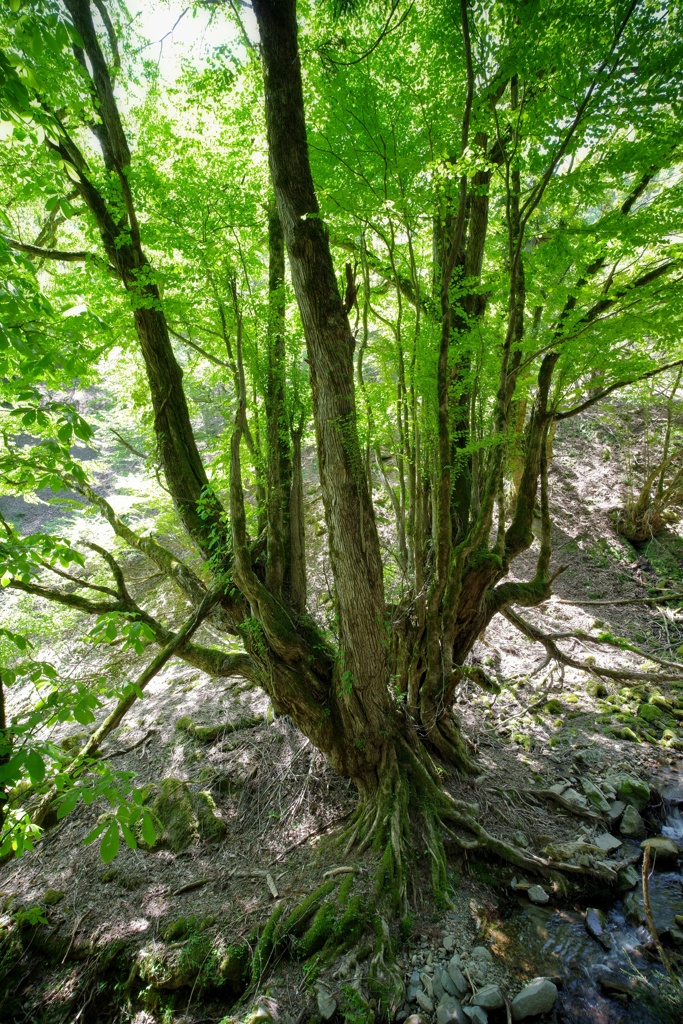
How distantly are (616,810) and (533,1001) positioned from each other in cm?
197

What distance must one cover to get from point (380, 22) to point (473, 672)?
5.56 metres

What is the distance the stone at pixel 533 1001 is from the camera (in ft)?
8.41

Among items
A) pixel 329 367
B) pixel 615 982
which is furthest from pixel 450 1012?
pixel 329 367

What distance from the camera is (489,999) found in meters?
2.58

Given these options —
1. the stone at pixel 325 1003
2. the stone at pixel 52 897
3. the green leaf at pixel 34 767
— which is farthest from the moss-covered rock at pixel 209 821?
the green leaf at pixel 34 767

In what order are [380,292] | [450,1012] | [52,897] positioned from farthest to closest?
[380,292], [52,897], [450,1012]

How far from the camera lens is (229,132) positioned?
400cm

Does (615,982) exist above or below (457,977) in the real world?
below

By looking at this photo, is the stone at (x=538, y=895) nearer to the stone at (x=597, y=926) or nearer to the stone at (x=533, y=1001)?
the stone at (x=597, y=926)

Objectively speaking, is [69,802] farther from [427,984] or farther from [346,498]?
[427,984]

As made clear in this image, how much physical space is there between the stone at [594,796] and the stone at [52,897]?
4540 millimetres

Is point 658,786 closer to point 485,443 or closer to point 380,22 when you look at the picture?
point 485,443

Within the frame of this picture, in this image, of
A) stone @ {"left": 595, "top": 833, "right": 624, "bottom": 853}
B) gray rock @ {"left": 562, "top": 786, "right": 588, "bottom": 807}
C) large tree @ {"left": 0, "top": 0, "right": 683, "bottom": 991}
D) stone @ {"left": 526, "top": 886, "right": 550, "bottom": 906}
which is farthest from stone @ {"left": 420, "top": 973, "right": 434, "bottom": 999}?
gray rock @ {"left": 562, "top": 786, "right": 588, "bottom": 807}

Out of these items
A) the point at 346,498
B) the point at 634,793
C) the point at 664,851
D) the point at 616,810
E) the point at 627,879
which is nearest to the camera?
the point at 346,498
